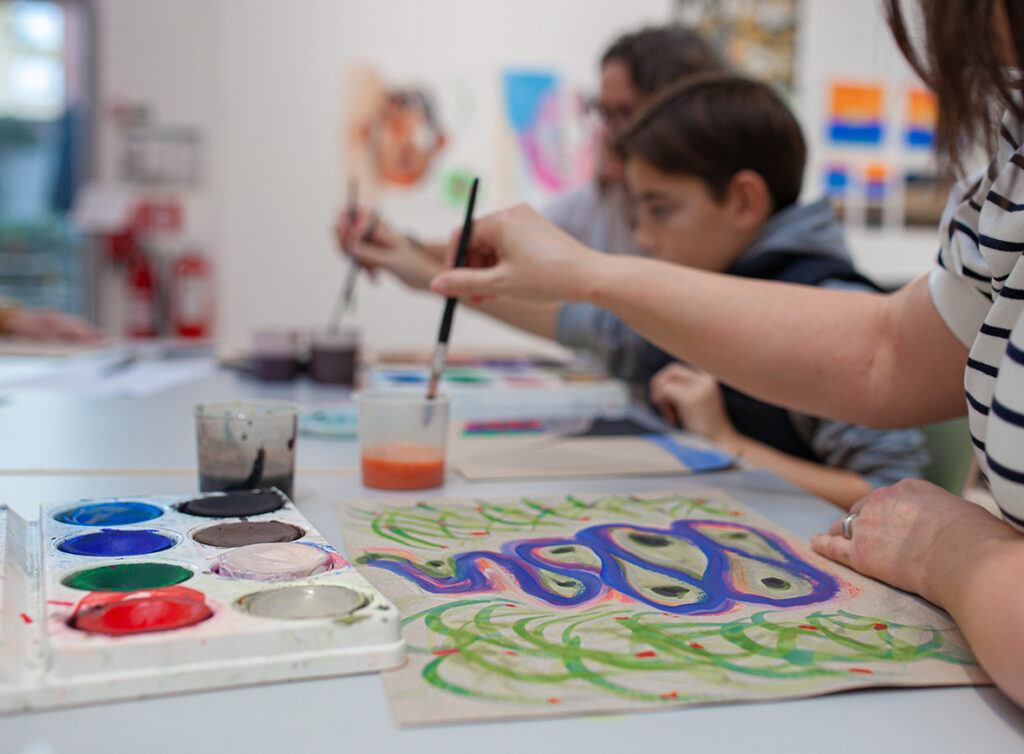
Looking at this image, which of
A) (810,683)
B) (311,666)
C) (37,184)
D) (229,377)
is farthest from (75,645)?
(37,184)

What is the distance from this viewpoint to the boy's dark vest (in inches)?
50.8

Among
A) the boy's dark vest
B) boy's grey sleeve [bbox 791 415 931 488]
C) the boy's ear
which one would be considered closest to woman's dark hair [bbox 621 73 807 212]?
the boy's ear

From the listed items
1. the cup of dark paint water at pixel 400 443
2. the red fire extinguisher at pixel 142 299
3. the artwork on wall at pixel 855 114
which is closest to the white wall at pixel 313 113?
the red fire extinguisher at pixel 142 299

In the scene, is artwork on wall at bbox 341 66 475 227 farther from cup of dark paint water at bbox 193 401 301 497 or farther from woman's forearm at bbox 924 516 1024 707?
woman's forearm at bbox 924 516 1024 707

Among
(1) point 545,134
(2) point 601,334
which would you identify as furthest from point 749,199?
(1) point 545,134

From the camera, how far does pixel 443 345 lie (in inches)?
39.2

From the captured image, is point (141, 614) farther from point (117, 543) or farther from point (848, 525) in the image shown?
point (848, 525)

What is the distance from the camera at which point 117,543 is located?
0.61 metres

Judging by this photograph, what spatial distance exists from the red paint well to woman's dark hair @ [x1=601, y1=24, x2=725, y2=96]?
1.77 m

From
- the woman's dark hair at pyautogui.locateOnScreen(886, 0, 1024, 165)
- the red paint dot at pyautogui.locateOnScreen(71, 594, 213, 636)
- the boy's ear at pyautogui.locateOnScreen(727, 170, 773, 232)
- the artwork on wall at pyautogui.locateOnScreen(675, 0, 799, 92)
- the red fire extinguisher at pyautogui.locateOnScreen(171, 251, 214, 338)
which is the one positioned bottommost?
the red fire extinguisher at pyautogui.locateOnScreen(171, 251, 214, 338)

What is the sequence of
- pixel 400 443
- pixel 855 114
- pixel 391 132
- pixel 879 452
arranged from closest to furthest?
1. pixel 400 443
2. pixel 879 452
3. pixel 391 132
4. pixel 855 114

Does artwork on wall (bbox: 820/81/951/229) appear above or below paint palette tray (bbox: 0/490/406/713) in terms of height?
above

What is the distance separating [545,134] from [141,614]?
10.3 feet

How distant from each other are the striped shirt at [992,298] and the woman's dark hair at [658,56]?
1300 millimetres
